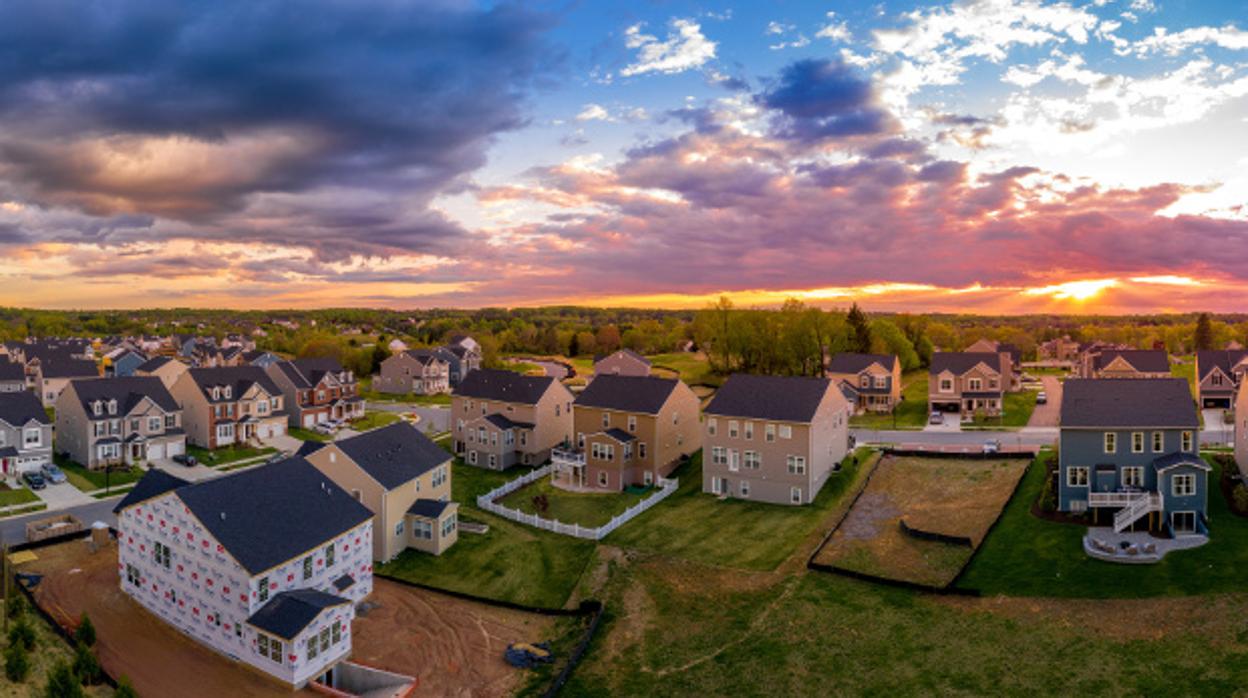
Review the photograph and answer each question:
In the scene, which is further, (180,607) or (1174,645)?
(180,607)

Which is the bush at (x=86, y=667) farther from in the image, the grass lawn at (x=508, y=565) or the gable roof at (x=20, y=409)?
A: the gable roof at (x=20, y=409)

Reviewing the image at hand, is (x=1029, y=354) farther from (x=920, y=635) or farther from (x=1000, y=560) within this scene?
(x=920, y=635)

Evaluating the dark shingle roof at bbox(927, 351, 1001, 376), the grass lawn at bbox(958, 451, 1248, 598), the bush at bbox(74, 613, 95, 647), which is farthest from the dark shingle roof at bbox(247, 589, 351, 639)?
the dark shingle roof at bbox(927, 351, 1001, 376)

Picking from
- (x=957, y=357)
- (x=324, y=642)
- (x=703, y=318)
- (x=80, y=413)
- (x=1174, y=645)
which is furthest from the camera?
(x=703, y=318)

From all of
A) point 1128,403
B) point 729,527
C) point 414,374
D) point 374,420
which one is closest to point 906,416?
point 1128,403

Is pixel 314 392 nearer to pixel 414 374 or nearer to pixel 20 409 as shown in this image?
pixel 414 374

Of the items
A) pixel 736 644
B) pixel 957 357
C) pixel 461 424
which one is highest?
pixel 957 357

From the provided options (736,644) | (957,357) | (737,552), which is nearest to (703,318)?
(957,357)
